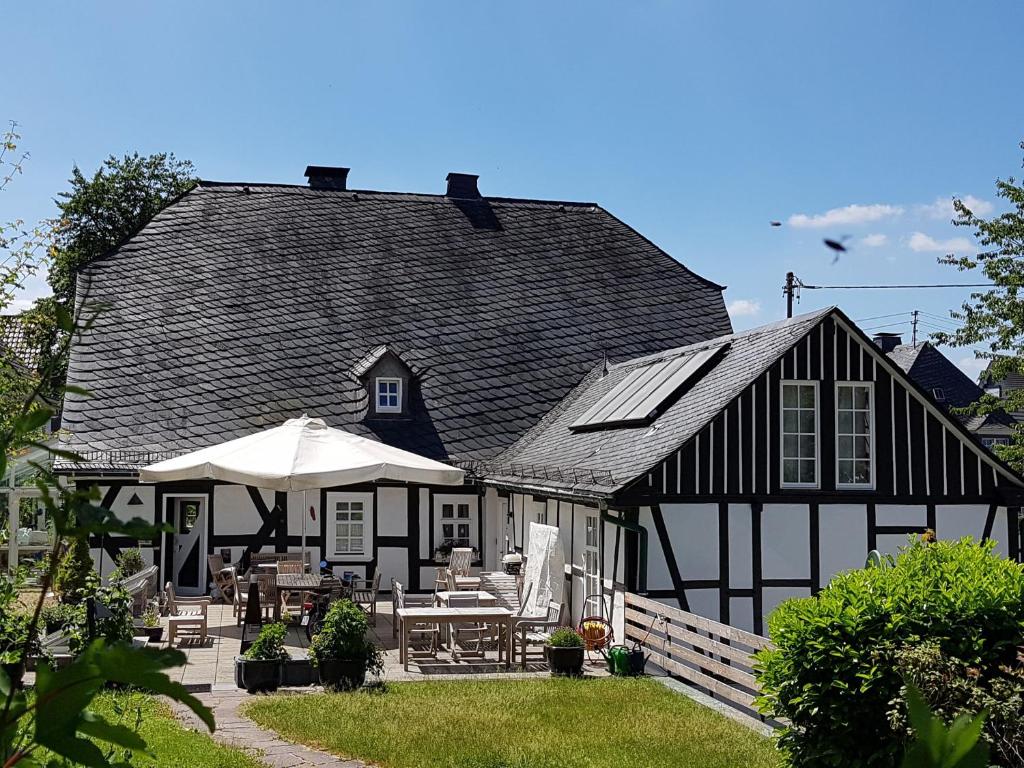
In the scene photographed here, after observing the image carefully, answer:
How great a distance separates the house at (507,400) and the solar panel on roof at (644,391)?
0.25ft

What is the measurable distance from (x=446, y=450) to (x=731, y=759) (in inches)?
482

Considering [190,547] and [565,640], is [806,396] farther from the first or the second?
[190,547]

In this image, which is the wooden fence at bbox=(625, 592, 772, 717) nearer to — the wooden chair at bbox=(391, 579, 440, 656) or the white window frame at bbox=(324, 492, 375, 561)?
the wooden chair at bbox=(391, 579, 440, 656)

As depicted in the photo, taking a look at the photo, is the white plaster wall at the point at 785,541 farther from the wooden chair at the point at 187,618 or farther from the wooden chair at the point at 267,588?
the wooden chair at the point at 187,618

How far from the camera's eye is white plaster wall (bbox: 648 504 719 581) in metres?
14.0

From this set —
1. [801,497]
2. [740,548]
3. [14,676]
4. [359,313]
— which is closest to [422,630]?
[740,548]

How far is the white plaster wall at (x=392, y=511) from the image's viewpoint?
19406 millimetres

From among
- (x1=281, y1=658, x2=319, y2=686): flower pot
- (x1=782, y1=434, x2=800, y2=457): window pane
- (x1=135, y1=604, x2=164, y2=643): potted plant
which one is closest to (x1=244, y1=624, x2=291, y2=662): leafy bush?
(x1=281, y1=658, x2=319, y2=686): flower pot

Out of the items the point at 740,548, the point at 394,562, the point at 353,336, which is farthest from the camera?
the point at 353,336

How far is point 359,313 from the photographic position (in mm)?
23094

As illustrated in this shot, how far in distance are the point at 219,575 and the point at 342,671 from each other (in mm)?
6406

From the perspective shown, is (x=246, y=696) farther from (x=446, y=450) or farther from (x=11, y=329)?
(x=446, y=450)

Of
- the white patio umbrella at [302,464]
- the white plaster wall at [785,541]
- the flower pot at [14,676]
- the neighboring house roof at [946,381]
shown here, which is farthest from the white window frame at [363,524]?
the neighboring house roof at [946,381]

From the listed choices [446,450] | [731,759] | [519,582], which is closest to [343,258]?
[446,450]
